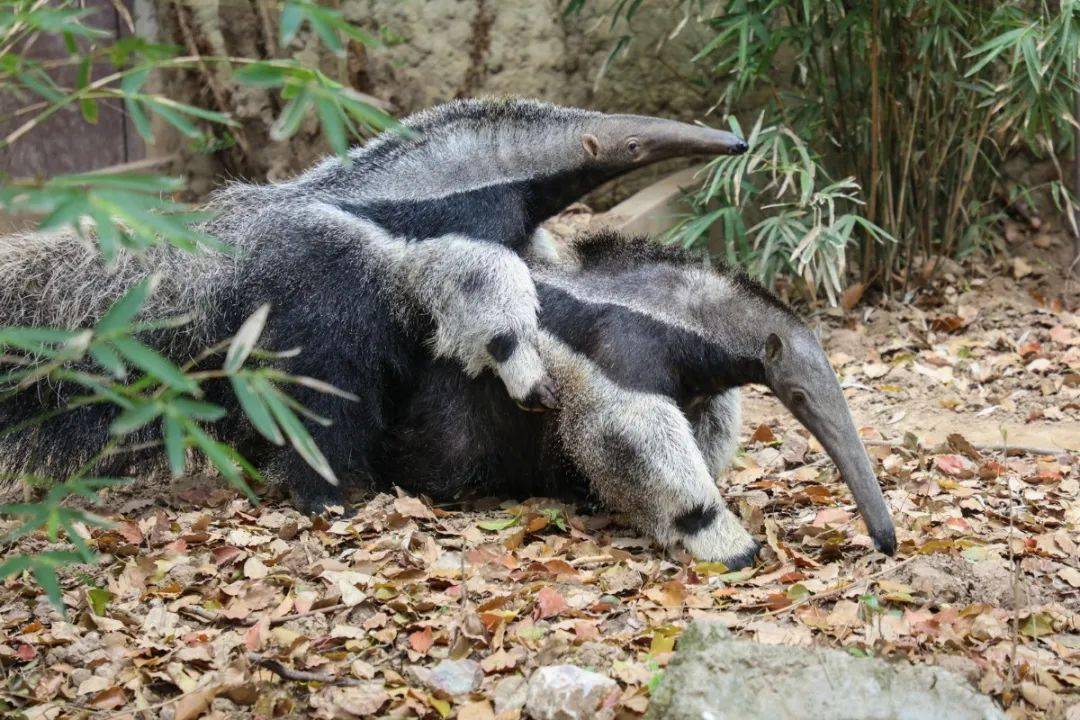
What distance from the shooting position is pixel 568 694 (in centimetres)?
355

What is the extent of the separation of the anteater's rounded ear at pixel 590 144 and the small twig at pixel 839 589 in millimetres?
2218

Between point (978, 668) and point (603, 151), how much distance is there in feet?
9.29

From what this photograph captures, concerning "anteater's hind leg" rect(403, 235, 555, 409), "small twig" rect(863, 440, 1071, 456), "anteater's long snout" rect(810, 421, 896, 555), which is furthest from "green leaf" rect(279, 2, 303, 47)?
"small twig" rect(863, 440, 1071, 456)

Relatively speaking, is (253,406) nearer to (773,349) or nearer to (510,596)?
(510,596)

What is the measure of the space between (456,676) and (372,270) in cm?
216

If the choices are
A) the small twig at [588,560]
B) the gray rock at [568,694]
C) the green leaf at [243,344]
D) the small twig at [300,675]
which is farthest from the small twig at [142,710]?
the small twig at [588,560]

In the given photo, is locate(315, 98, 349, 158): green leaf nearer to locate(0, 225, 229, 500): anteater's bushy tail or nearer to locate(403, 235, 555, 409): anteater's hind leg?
locate(403, 235, 555, 409): anteater's hind leg

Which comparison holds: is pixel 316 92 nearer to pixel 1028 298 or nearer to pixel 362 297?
pixel 362 297

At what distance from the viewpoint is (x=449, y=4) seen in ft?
31.8

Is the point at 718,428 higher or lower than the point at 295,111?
lower

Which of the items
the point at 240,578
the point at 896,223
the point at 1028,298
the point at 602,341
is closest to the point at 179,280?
the point at 240,578

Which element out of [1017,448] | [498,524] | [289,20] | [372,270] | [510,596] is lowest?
[1017,448]

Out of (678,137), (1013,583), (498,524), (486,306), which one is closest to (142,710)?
(498,524)

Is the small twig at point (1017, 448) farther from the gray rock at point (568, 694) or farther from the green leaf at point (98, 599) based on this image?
the green leaf at point (98, 599)
